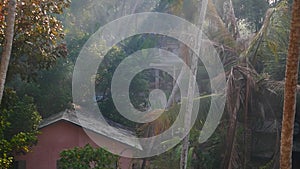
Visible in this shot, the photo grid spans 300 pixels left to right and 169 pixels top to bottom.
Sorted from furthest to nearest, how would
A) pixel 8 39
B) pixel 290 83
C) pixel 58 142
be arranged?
pixel 58 142, pixel 8 39, pixel 290 83

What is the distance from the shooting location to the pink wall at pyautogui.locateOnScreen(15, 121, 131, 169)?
1438 cm

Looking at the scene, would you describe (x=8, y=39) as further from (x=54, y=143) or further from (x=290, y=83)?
(x=54, y=143)

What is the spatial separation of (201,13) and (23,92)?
27.2 feet

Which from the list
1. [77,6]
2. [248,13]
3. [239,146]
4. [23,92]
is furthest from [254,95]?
[77,6]

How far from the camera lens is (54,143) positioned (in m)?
14.5

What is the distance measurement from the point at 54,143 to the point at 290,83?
31.6 ft

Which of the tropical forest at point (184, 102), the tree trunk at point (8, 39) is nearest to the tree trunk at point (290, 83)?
the tropical forest at point (184, 102)

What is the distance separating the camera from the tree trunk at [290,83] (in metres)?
6.14

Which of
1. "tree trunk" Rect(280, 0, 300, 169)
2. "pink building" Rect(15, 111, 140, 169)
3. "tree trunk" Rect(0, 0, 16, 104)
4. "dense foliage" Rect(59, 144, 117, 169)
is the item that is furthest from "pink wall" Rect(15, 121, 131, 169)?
"tree trunk" Rect(280, 0, 300, 169)

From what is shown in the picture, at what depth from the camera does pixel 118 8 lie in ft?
96.9

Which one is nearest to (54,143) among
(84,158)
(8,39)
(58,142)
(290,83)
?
(58,142)

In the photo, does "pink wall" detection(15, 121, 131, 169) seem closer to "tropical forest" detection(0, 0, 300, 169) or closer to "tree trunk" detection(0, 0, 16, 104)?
"tropical forest" detection(0, 0, 300, 169)

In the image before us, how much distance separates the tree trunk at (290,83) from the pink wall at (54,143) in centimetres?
852

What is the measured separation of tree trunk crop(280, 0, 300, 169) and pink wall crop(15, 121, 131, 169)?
8.52 meters
